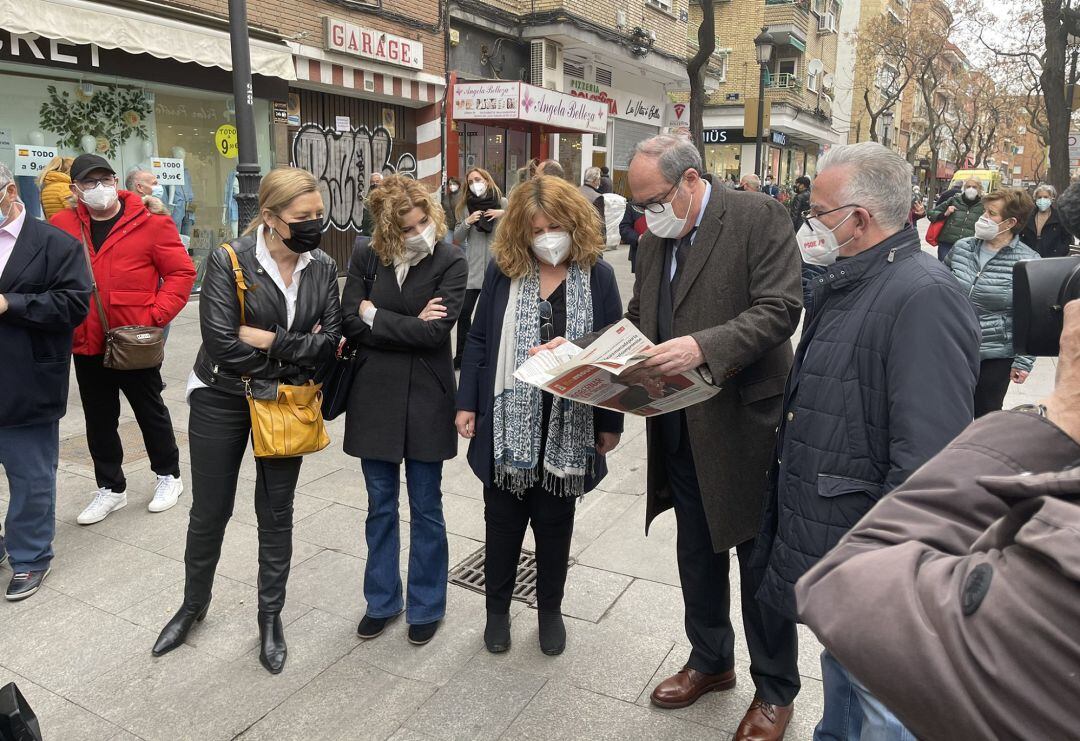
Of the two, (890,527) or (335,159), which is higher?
(335,159)

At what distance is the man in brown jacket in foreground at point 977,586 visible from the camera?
2.80 ft

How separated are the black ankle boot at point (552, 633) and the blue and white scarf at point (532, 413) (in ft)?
1.86

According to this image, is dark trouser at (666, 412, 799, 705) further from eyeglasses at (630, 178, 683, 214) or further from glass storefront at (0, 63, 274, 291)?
glass storefront at (0, 63, 274, 291)

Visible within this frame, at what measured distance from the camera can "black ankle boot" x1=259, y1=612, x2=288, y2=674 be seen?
126 inches

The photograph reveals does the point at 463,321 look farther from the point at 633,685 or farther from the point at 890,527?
the point at 890,527

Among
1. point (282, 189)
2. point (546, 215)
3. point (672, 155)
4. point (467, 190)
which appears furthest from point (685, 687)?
point (467, 190)

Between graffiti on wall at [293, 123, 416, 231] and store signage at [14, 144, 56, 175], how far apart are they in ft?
12.7

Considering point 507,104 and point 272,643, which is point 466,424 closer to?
point 272,643

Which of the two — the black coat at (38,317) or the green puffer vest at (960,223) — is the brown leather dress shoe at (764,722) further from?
the green puffer vest at (960,223)

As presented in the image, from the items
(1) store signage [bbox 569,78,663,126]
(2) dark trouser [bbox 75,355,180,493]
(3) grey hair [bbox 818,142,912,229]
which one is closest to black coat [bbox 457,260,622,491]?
(3) grey hair [bbox 818,142,912,229]

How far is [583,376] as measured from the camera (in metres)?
2.56

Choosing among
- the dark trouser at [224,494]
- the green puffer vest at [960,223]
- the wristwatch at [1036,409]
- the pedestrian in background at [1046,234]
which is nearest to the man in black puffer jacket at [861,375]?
the wristwatch at [1036,409]

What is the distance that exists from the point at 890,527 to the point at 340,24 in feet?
42.7

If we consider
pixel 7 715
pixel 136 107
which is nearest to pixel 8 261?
pixel 7 715
